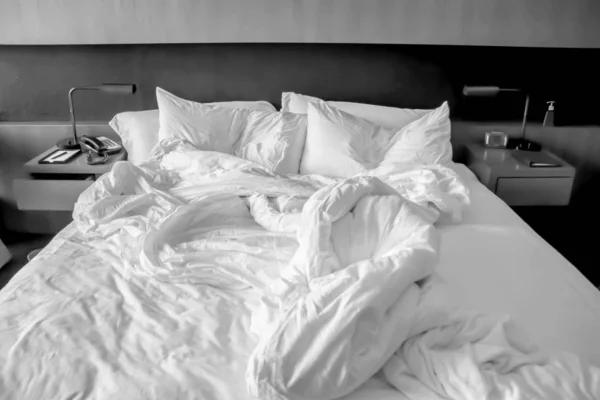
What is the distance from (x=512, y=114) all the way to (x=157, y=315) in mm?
2586

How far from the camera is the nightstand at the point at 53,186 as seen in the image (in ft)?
8.82

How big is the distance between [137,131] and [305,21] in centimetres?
115

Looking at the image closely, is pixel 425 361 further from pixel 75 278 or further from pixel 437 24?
pixel 437 24

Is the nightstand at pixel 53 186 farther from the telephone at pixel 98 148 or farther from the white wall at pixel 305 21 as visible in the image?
the white wall at pixel 305 21

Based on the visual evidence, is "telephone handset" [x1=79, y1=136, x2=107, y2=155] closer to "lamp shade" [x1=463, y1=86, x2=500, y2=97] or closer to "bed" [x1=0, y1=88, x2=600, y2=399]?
"bed" [x1=0, y1=88, x2=600, y2=399]

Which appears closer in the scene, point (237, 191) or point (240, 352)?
point (240, 352)

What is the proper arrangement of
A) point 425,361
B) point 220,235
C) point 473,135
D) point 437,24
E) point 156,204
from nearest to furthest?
1. point 425,361
2. point 220,235
3. point 156,204
4. point 437,24
5. point 473,135

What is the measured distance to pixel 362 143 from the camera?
8.95 feet

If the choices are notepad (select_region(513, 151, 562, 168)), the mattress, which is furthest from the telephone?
notepad (select_region(513, 151, 562, 168))

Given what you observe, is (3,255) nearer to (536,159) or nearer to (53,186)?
(53,186)

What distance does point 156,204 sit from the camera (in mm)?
2182

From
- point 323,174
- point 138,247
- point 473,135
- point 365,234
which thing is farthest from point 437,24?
point 138,247

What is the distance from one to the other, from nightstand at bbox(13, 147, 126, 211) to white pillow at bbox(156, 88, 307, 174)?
441mm

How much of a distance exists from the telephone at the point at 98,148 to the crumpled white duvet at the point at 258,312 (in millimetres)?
733
